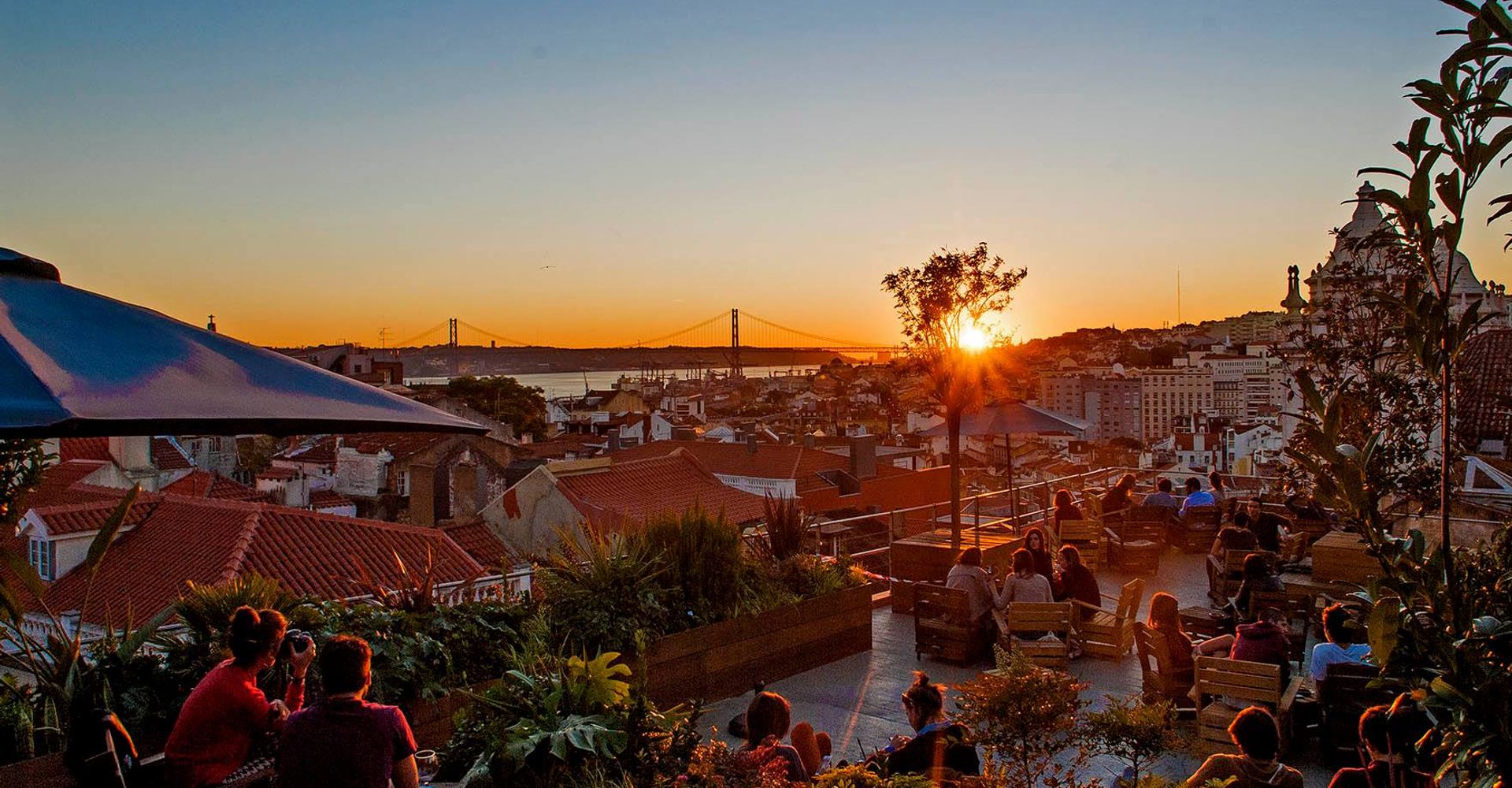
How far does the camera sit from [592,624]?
5.71m

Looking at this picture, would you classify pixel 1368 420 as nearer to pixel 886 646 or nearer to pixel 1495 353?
pixel 886 646

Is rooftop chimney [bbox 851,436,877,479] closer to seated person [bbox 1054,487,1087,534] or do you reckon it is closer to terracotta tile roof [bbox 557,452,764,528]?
Answer: terracotta tile roof [bbox 557,452,764,528]

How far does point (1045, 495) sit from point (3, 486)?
11.4m

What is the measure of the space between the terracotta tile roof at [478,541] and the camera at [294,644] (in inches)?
790

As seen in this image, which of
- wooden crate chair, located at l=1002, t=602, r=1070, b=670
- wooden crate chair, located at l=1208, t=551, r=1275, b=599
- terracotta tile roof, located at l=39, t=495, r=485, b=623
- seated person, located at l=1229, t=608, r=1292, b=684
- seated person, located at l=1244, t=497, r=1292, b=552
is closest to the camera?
seated person, located at l=1229, t=608, r=1292, b=684

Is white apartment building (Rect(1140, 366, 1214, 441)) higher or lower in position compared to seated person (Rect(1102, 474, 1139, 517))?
lower

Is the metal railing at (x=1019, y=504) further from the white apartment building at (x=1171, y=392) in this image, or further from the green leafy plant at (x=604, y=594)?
the white apartment building at (x=1171, y=392)

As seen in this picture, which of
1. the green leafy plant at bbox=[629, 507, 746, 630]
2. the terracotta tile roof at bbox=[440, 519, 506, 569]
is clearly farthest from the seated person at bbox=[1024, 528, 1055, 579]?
the terracotta tile roof at bbox=[440, 519, 506, 569]

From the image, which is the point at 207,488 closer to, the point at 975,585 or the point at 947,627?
the point at 947,627

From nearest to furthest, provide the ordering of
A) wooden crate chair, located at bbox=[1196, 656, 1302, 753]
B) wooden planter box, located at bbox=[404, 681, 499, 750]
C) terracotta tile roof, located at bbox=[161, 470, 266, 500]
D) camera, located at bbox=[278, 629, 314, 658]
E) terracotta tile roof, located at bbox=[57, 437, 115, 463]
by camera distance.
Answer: camera, located at bbox=[278, 629, 314, 658], wooden planter box, located at bbox=[404, 681, 499, 750], wooden crate chair, located at bbox=[1196, 656, 1302, 753], terracotta tile roof, located at bbox=[161, 470, 266, 500], terracotta tile roof, located at bbox=[57, 437, 115, 463]

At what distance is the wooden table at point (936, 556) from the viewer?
29.9 feet

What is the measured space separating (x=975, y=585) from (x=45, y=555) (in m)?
21.5

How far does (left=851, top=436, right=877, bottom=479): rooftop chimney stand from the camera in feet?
136

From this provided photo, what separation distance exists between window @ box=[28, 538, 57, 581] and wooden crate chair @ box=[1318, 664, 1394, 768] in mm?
23660
